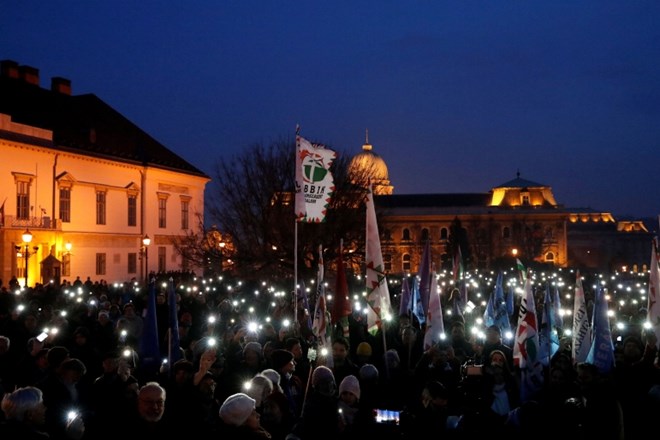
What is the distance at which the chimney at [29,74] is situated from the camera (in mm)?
48844

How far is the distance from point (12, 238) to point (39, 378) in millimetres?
32440

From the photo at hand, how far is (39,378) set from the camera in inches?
362

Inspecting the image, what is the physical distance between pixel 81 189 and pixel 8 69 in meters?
9.57

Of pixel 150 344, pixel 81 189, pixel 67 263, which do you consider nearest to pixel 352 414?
pixel 150 344

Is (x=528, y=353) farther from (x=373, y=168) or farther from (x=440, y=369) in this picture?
(x=373, y=168)

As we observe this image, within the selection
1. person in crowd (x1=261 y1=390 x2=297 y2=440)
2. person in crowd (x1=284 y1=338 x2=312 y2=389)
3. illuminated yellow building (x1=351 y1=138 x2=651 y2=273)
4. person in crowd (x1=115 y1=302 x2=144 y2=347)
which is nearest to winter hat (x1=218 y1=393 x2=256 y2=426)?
person in crowd (x1=261 y1=390 x2=297 y2=440)

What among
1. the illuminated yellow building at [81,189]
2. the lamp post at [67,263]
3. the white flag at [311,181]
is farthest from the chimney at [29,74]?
the white flag at [311,181]

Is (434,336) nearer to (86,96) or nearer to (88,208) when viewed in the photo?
(88,208)

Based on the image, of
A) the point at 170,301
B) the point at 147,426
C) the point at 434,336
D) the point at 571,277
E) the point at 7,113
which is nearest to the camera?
the point at 147,426

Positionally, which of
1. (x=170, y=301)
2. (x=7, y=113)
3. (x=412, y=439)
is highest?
(x=7, y=113)

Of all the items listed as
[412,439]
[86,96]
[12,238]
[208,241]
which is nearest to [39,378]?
[412,439]

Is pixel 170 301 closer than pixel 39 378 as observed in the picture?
No

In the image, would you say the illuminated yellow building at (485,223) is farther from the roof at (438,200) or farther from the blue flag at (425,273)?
the blue flag at (425,273)

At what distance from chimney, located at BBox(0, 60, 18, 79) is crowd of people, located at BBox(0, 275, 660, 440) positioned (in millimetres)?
39431
